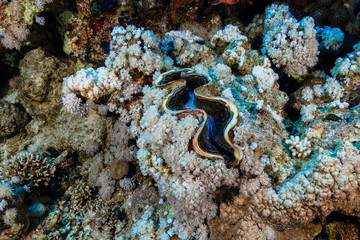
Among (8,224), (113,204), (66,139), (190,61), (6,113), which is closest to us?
(8,224)

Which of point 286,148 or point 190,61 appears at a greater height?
point 190,61

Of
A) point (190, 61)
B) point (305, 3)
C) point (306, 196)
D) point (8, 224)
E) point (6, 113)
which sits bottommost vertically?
point (8, 224)

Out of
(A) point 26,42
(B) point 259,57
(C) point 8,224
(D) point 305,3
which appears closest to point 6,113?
(A) point 26,42

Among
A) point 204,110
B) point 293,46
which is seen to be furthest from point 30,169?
point 293,46

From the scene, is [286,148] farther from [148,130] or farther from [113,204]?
[113,204]

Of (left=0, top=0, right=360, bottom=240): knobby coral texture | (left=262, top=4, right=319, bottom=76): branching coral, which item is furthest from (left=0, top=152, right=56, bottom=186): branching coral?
(left=262, top=4, right=319, bottom=76): branching coral

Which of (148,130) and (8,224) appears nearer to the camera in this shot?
(148,130)

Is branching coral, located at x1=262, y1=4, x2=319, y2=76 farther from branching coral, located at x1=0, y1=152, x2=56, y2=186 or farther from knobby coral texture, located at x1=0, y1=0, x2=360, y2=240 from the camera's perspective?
branching coral, located at x1=0, y1=152, x2=56, y2=186

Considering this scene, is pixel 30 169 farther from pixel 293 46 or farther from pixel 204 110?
pixel 293 46
